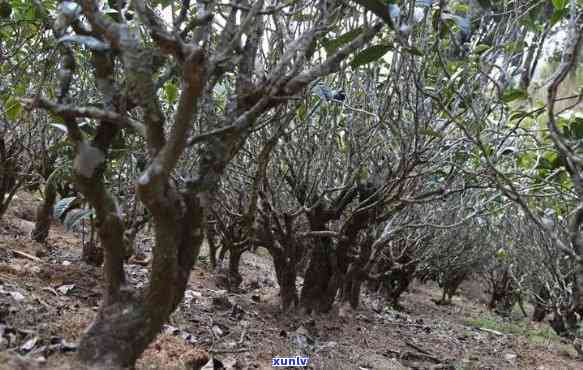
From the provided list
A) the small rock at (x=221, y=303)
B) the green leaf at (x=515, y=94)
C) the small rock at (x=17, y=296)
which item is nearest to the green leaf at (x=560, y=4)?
the green leaf at (x=515, y=94)

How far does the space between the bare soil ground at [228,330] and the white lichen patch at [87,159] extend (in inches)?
22.0

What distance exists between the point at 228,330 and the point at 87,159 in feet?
6.04

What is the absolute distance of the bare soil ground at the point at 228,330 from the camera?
218cm

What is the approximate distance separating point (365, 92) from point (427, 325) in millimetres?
3372

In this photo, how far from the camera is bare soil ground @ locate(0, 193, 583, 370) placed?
7.14ft

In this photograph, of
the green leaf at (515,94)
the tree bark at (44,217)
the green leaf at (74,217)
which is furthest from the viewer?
the tree bark at (44,217)

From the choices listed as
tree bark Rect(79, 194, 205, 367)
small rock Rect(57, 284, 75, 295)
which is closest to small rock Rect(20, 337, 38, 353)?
tree bark Rect(79, 194, 205, 367)

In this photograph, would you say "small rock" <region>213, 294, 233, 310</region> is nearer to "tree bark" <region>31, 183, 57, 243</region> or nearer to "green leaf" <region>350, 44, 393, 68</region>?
"tree bark" <region>31, 183, 57, 243</region>

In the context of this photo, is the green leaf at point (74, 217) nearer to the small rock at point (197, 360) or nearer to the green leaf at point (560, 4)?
the small rock at point (197, 360)

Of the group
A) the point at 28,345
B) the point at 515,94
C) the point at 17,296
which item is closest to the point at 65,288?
the point at 17,296

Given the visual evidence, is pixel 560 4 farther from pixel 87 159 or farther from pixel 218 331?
pixel 218 331

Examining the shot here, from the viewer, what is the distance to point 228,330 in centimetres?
321

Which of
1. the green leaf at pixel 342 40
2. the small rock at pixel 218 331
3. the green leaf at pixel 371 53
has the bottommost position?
the small rock at pixel 218 331

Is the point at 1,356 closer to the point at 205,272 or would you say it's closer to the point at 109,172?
the point at 109,172
